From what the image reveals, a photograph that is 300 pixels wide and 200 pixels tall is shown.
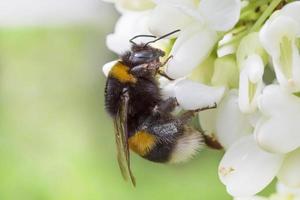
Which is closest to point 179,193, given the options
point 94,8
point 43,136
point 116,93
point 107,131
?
point 43,136

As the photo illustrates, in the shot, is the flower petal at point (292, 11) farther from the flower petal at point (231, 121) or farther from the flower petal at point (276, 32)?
the flower petal at point (231, 121)

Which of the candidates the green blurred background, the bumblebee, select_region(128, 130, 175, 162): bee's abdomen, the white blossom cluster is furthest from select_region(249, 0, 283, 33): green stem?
the green blurred background

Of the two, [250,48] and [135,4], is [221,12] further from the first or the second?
[135,4]

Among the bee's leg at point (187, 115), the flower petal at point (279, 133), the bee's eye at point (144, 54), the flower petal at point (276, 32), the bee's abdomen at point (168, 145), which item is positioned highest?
the flower petal at point (276, 32)

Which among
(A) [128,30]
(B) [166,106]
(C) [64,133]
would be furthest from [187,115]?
(C) [64,133]

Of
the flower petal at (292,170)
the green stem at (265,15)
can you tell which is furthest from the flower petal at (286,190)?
the green stem at (265,15)

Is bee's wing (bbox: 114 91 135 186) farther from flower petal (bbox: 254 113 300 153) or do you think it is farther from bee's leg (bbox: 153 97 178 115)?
flower petal (bbox: 254 113 300 153)

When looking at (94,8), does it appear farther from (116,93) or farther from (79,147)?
(116,93)
